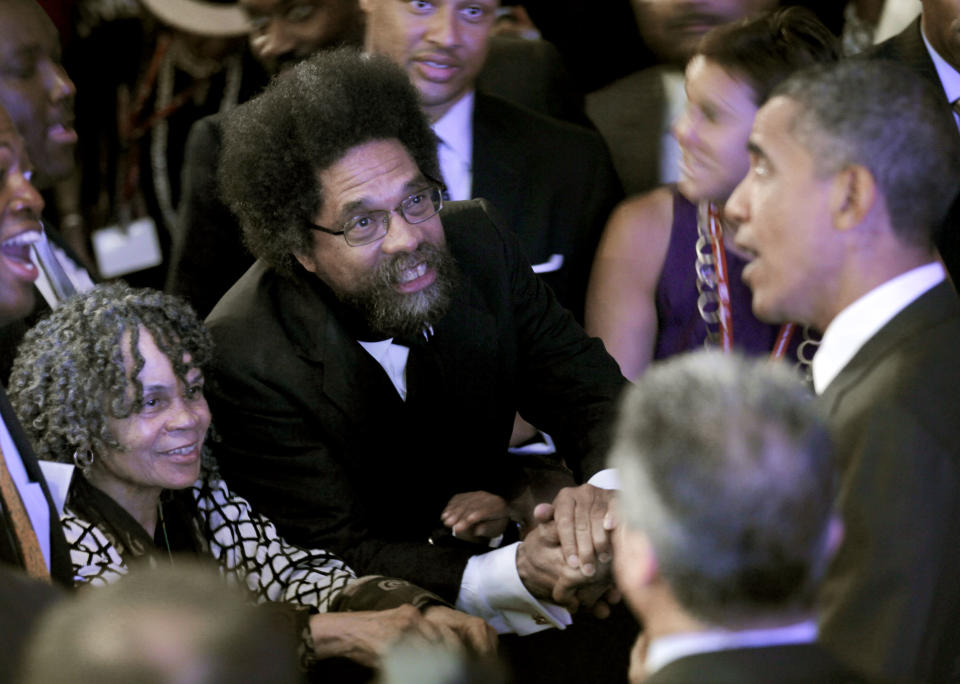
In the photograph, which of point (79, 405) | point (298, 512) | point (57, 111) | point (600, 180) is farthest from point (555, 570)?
point (57, 111)

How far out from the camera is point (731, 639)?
48.8 inches

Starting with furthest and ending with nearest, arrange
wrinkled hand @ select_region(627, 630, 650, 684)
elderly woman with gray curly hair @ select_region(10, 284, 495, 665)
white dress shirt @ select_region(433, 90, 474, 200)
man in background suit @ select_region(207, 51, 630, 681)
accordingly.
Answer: white dress shirt @ select_region(433, 90, 474, 200), man in background suit @ select_region(207, 51, 630, 681), elderly woman with gray curly hair @ select_region(10, 284, 495, 665), wrinkled hand @ select_region(627, 630, 650, 684)

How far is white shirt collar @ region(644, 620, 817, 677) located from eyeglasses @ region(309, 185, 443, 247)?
4.76 feet

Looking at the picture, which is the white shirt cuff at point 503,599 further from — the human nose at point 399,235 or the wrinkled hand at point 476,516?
the human nose at point 399,235

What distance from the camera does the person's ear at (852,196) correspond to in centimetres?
174

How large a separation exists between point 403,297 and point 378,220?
0.55 feet

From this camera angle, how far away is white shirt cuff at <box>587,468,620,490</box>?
2.48 m

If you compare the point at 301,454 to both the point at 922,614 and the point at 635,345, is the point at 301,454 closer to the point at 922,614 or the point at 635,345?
the point at 635,345

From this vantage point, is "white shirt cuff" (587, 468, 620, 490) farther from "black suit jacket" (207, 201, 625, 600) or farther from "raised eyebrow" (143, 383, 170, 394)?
"raised eyebrow" (143, 383, 170, 394)

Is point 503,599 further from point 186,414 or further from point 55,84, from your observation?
point 55,84

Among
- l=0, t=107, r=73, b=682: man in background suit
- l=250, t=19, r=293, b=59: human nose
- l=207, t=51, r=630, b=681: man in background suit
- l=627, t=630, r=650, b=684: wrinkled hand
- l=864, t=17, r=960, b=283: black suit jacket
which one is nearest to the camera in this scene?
l=0, t=107, r=73, b=682: man in background suit

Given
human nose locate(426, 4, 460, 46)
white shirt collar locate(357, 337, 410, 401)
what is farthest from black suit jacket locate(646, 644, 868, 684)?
human nose locate(426, 4, 460, 46)

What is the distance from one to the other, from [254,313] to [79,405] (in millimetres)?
409

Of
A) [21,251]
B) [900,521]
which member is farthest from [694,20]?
[900,521]
